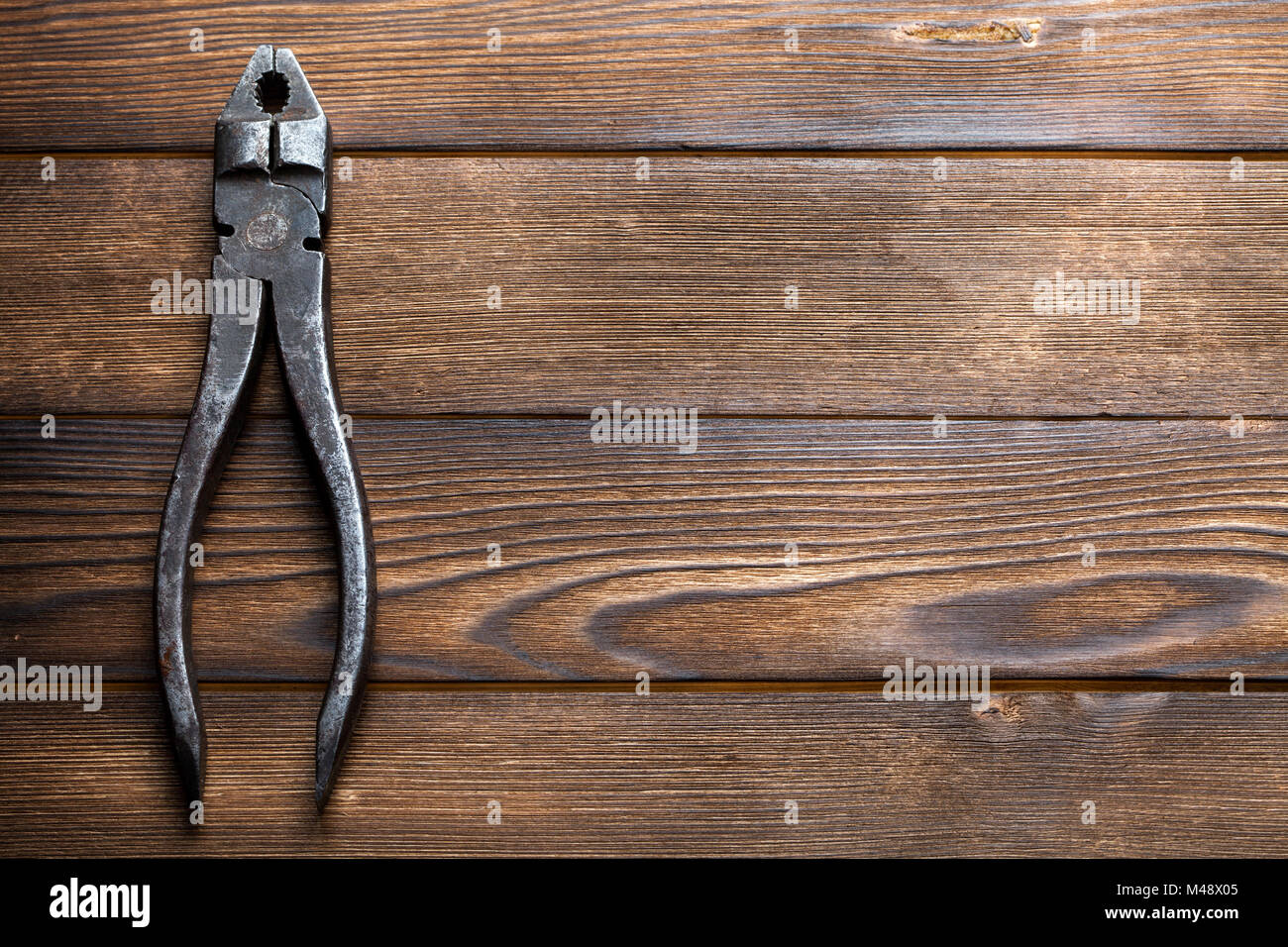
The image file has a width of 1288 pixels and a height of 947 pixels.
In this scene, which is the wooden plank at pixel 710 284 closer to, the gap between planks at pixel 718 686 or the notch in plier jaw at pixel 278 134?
the notch in plier jaw at pixel 278 134

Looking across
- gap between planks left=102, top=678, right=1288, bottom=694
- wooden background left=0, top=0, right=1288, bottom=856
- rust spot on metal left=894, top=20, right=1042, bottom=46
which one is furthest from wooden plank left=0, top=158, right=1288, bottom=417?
gap between planks left=102, top=678, right=1288, bottom=694

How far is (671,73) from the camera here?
0.79 meters

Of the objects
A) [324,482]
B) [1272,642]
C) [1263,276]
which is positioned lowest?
[1272,642]

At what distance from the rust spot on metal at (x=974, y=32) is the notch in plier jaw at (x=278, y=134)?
52cm

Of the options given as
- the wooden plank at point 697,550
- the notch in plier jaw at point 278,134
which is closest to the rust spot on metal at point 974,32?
the wooden plank at point 697,550

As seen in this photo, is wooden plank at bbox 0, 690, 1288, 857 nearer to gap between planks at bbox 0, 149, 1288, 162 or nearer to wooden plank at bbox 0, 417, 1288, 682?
wooden plank at bbox 0, 417, 1288, 682

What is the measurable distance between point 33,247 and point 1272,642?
1.13 metres

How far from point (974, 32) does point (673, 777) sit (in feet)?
2.34

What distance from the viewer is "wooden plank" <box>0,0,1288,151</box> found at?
0.78 metres

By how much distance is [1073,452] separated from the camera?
0.76 meters

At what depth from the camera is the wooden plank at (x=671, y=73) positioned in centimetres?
78
